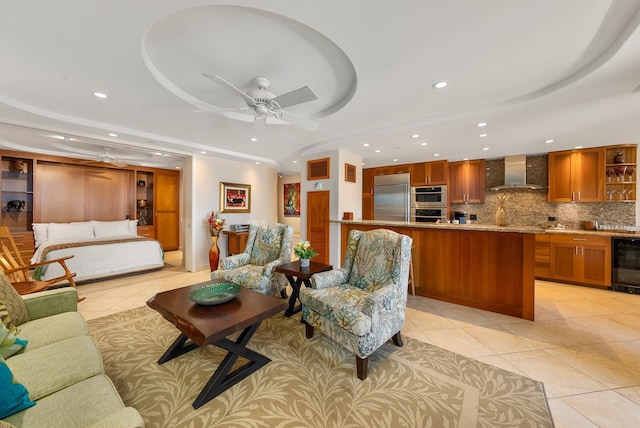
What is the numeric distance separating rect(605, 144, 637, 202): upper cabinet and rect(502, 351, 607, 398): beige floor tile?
4031 mm

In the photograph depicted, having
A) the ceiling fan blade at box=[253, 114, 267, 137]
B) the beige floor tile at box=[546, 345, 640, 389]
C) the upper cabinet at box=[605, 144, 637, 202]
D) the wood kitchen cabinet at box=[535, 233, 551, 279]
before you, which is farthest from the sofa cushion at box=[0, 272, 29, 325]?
the upper cabinet at box=[605, 144, 637, 202]

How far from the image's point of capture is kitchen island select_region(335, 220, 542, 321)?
2840 millimetres

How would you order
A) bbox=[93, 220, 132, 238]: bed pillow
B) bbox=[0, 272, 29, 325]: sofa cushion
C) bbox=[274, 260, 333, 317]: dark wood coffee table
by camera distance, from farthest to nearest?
bbox=[93, 220, 132, 238]: bed pillow
bbox=[274, 260, 333, 317]: dark wood coffee table
bbox=[0, 272, 29, 325]: sofa cushion

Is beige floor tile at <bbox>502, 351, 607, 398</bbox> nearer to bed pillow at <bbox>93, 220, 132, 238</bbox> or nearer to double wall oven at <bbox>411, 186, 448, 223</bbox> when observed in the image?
double wall oven at <bbox>411, 186, 448, 223</bbox>

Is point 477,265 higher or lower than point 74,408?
higher

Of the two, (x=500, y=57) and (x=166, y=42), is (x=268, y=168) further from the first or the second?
(x=500, y=57)

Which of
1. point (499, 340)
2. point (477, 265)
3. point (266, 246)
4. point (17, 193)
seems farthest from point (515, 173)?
point (17, 193)

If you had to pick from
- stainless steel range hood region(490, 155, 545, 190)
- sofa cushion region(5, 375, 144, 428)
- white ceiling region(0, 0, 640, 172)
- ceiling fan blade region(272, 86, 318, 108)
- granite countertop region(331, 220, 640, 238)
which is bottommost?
sofa cushion region(5, 375, 144, 428)

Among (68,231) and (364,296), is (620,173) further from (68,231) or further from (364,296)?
(68,231)

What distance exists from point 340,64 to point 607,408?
3146mm

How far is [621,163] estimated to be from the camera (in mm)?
4125

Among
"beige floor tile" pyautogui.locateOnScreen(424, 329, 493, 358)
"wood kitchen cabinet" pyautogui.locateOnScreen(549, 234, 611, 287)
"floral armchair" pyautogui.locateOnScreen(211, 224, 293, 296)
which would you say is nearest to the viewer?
"beige floor tile" pyautogui.locateOnScreen(424, 329, 493, 358)

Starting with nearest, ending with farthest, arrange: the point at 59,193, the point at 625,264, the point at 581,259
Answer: the point at 625,264 → the point at 581,259 → the point at 59,193

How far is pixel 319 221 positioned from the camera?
4.79 metres
